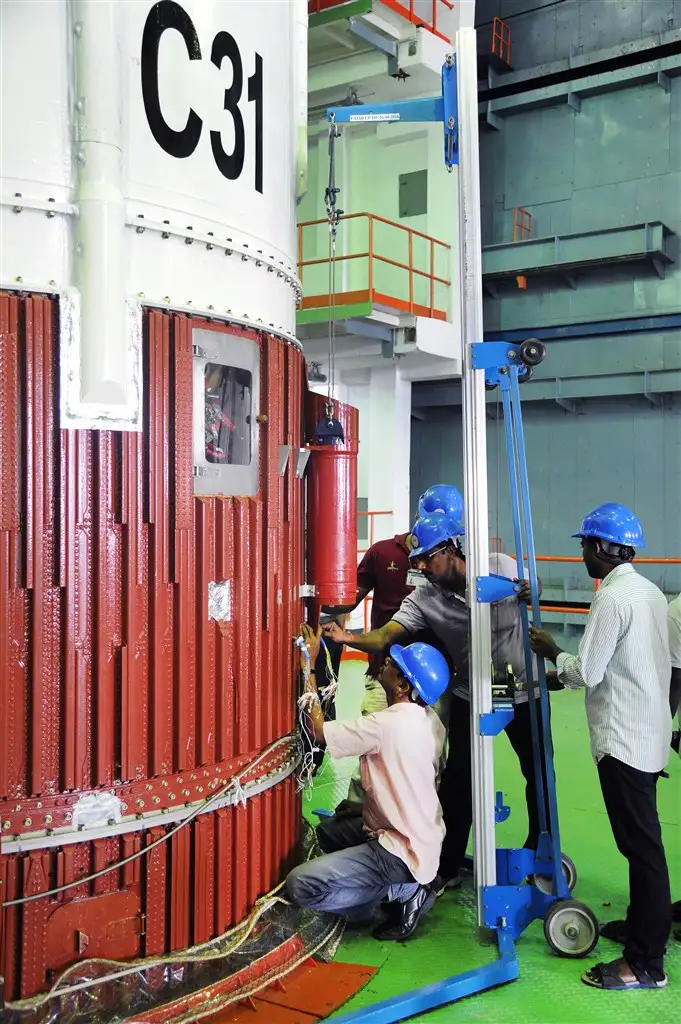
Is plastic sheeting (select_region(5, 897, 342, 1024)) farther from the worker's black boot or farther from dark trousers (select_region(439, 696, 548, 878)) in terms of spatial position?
dark trousers (select_region(439, 696, 548, 878))

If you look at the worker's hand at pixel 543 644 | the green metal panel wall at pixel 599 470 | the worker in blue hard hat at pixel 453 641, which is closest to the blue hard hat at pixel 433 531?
the worker in blue hard hat at pixel 453 641

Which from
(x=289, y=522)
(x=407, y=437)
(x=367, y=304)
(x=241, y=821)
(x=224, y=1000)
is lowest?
(x=224, y=1000)

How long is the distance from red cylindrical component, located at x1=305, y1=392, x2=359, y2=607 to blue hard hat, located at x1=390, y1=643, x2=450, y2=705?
646 mm

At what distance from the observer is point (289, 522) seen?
186 inches

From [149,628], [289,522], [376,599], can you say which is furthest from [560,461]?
[149,628]

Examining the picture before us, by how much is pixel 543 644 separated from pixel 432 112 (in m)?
2.77

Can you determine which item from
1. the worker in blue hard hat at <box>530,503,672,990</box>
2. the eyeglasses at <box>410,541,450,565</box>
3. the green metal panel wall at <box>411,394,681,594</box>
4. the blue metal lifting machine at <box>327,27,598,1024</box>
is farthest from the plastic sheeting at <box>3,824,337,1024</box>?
the green metal panel wall at <box>411,394,681,594</box>

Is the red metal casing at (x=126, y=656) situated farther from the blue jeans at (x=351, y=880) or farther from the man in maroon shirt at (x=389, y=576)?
the man in maroon shirt at (x=389, y=576)

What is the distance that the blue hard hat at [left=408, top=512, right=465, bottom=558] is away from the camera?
529cm

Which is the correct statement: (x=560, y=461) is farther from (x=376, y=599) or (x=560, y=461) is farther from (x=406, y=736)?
(x=406, y=736)

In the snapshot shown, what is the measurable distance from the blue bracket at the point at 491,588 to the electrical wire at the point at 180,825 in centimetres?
121

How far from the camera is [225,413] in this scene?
431cm

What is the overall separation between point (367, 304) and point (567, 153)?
5450 mm

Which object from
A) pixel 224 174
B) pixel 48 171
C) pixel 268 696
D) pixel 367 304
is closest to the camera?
pixel 48 171
